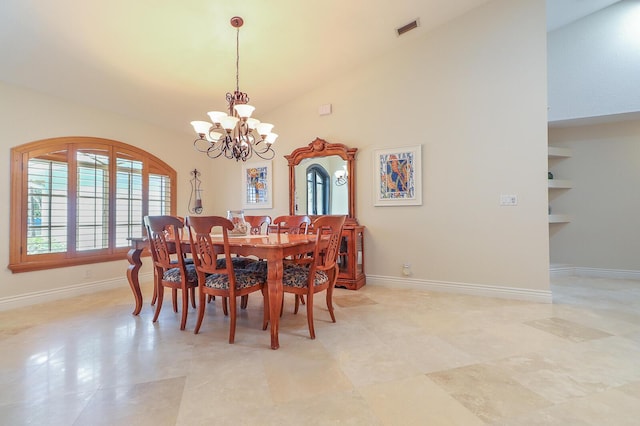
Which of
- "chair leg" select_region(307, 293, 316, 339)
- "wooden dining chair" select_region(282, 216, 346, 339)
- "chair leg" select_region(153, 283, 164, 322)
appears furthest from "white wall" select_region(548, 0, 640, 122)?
"chair leg" select_region(153, 283, 164, 322)

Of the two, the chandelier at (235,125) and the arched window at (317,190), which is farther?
the arched window at (317,190)

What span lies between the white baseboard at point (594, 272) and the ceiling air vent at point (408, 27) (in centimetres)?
409

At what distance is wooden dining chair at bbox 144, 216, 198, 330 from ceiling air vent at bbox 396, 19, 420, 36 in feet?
10.8

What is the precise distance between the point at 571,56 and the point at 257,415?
19.5ft

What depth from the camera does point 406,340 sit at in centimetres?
213

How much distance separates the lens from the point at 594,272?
434 cm

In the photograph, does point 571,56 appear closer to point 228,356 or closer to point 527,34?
point 527,34

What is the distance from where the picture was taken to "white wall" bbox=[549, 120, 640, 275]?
4.19 m

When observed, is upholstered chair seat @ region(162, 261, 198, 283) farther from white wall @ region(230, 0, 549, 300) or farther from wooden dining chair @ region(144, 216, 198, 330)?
white wall @ region(230, 0, 549, 300)

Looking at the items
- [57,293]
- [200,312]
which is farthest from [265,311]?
[57,293]

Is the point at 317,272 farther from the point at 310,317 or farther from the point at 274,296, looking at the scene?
the point at 274,296

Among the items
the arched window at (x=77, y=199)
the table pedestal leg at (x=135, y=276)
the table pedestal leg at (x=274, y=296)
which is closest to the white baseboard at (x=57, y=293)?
the arched window at (x=77, y=199)

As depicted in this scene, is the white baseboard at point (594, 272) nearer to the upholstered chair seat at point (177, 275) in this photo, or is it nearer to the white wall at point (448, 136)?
the white wall at point (448, 136)

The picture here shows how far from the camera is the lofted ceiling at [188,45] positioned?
2.40 m
